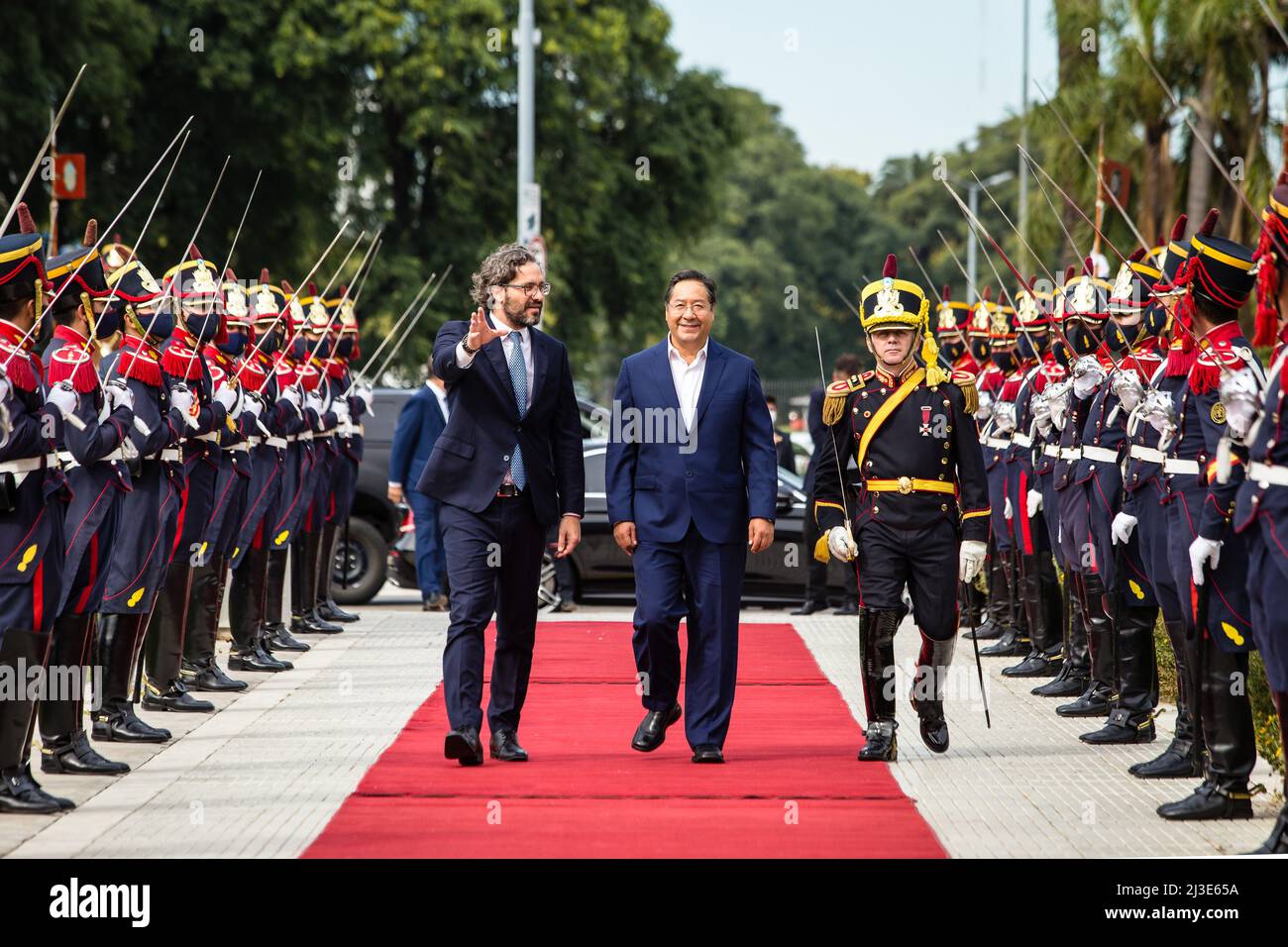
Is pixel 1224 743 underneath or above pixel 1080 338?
underneath

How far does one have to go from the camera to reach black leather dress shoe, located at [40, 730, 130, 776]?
8836 millimetres

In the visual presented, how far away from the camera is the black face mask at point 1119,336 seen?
34.0ft

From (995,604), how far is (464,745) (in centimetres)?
729

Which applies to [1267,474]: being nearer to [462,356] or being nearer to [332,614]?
[462,356]

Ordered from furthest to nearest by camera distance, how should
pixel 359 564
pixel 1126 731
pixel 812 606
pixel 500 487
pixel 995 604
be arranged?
1. pixel 359 564
2. pixel 812 606
3. pixel 995 604
4. pixel 1126 731
5. pixel 500 487

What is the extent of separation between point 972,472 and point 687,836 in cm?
258

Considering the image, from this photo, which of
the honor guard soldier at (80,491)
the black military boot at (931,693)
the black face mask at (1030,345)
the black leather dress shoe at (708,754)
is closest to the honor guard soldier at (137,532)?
the honor guard soldier at (80,491)

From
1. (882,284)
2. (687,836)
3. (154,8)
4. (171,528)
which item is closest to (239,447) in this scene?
(171,528)

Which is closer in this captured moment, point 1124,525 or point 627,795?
point 627,795

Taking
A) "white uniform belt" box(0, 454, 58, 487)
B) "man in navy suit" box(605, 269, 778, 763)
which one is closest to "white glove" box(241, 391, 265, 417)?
"man in navy suit" box(605, 269, 778, 763)

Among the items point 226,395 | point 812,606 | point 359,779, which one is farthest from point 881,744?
point 812,606

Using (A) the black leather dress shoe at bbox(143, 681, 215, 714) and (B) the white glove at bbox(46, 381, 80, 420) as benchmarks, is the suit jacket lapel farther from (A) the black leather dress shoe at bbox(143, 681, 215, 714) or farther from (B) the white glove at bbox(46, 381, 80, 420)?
(A) the black leather dress shoe at bbox(143, 681, 215, 714)

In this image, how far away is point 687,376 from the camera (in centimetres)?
927
